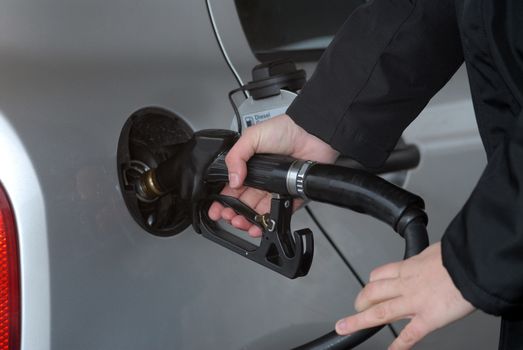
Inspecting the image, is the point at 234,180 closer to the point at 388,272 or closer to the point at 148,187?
the point at 148,187

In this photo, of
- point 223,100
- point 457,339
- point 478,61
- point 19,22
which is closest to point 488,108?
point 478,61

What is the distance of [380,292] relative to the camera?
0.81m

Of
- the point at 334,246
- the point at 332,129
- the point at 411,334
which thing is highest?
the point at 332,129

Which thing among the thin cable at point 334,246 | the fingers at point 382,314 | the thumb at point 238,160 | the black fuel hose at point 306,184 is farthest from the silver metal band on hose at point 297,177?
the thin cable at point 334,246

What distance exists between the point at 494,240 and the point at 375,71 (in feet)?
1.47

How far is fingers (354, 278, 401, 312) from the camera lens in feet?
2.64

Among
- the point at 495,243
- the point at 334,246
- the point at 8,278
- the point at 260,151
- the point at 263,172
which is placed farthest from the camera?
the point at 334,246

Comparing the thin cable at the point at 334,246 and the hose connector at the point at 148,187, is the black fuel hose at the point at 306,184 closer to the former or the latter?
the hose connector at the point at 148,187

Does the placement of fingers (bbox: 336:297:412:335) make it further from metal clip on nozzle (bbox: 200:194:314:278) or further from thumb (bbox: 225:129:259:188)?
thumb (bbox: 225:129:259:188)

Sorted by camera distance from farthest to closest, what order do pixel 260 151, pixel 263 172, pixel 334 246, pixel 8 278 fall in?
pixel 334 246 < pixel 260 151 < pixel 263 172 < pixel 8 278

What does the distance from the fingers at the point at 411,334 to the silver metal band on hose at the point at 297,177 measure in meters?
0.25

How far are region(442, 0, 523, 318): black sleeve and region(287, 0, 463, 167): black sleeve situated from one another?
0.37 meters

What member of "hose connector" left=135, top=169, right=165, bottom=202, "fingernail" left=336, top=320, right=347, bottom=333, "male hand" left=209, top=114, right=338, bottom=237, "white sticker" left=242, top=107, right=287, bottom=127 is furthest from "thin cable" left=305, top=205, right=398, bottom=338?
"fingernail" left=336, top=320, right=347, bottom=333

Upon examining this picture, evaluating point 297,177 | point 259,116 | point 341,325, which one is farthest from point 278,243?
point 259,116
